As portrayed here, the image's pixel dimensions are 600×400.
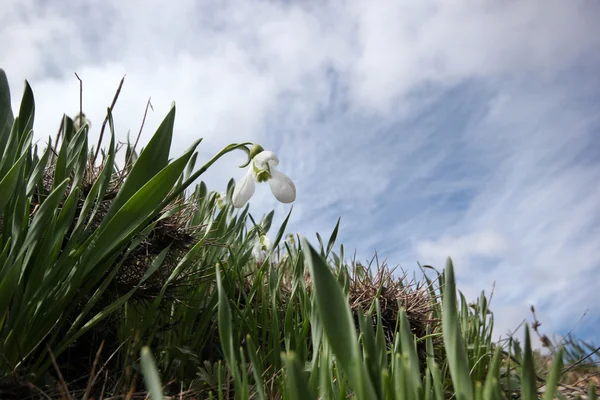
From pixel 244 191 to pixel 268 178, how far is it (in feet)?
0.29

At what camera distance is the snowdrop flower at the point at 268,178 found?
149 cm

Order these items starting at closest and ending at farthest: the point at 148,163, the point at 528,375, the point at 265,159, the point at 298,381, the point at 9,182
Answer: the point at 298,381
the point at 528,375
the point at 9,182
the point at 148,163
the point at 265,159

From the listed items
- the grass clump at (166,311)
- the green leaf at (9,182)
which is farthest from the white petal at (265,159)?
the green leaf at (9,182)

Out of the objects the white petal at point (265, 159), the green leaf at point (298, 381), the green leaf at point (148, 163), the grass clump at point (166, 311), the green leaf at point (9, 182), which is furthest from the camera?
the white petal at point (265, 159)

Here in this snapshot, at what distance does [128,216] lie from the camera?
3.94ft

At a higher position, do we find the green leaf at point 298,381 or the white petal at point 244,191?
the white petal at point 244,191

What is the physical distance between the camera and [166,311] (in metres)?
1.89

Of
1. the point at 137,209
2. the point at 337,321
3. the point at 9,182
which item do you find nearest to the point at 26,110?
the point at 9,182

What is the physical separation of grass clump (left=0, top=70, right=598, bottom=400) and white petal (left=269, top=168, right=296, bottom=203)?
0.64ft

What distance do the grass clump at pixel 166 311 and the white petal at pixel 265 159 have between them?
0.46 feet

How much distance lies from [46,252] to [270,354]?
77cm

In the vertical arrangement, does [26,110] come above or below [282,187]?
above

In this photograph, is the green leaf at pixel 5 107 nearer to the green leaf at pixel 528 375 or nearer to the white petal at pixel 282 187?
the white petal at pixel 282 187

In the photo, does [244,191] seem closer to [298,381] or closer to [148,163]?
[148,163]
